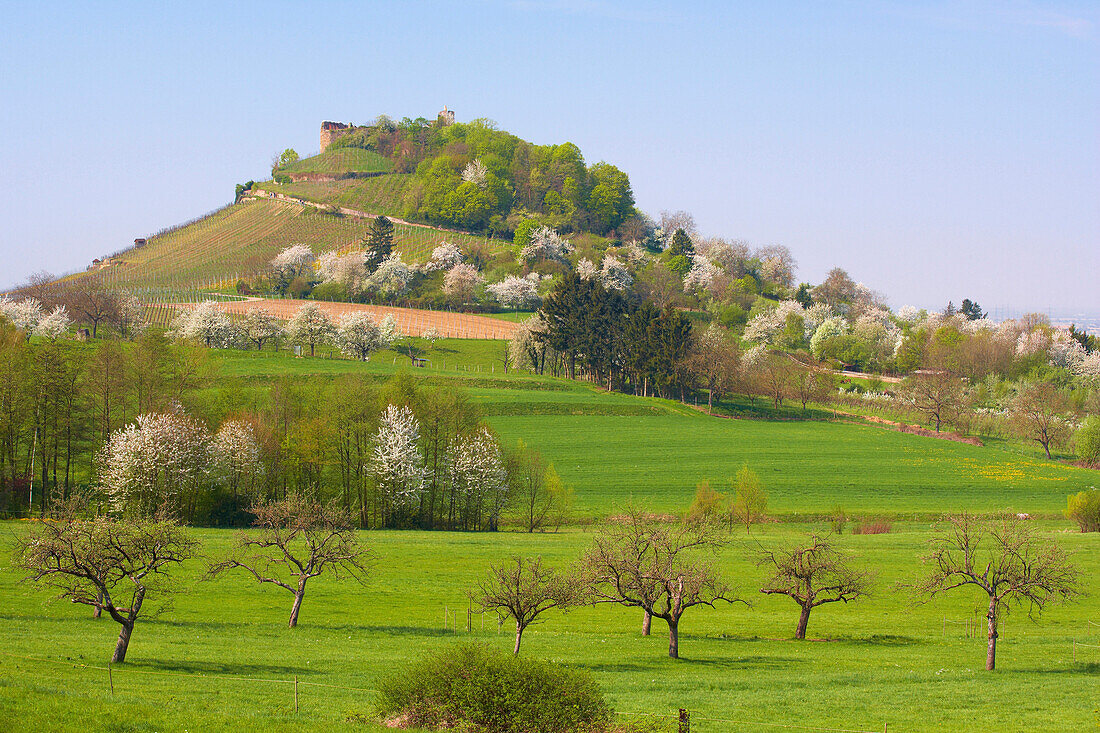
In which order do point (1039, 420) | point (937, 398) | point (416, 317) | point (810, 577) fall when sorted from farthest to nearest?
point (416, 317)
point (937, 398)
point (1039, 420)
point (810, 577)

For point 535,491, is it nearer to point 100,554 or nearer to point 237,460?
point 237,460

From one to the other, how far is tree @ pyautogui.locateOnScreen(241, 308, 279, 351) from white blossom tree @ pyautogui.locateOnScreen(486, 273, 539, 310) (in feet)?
152

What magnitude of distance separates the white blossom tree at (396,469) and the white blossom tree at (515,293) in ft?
306

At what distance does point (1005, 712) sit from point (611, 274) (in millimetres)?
149909

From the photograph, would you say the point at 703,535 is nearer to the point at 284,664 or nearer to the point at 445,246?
the point at 284,664

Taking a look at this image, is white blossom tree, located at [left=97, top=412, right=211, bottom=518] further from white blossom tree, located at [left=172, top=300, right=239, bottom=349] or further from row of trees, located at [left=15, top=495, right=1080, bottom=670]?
white blossom tree, located at [left=172, top=300, right=239, bottom=349]

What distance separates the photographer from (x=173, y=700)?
22703mm

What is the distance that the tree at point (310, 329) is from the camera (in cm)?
12581

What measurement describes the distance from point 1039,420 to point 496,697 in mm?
92149

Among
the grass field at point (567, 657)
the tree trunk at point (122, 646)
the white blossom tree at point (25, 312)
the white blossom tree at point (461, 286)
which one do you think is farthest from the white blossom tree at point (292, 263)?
the tree trunk at point (122, 646)

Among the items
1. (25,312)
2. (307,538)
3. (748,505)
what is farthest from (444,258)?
(307,538)

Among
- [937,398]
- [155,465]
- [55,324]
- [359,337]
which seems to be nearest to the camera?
[155,465]

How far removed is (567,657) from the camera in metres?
32.0

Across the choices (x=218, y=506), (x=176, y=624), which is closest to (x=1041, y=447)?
(x=218, y=506)
